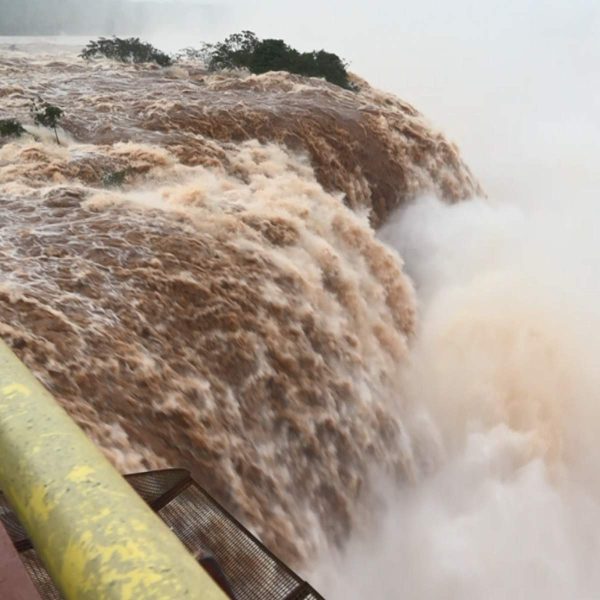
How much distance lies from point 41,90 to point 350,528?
9.99m

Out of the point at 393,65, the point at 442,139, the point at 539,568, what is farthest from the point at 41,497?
the point at 393,65

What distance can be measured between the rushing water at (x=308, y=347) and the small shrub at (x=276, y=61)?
18.2 ft

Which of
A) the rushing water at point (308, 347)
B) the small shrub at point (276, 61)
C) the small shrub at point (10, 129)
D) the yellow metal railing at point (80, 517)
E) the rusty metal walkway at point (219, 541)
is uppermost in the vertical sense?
the small shrub at point (276, 61)

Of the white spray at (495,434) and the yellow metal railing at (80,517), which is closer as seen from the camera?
the yellow metal railing at (80,517)

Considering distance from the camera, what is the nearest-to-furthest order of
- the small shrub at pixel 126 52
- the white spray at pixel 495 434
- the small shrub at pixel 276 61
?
1. the white spray at pixel 495 434
2. the small shrub at pixel 276 61
3. the small shrub at pixel 126 52

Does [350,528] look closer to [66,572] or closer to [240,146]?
[66,572]

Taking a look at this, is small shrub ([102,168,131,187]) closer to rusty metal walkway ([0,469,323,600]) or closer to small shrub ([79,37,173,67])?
rusty metal walkway ([0,469,323,600])

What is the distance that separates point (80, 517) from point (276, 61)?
621 inches

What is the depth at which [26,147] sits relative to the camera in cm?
741

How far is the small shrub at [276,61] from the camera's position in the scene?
15.0m

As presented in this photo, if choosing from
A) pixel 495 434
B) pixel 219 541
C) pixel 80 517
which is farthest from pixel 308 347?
pixel 80 517

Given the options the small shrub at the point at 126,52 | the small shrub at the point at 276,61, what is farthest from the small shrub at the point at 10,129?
the small shrub at the point at 126,52

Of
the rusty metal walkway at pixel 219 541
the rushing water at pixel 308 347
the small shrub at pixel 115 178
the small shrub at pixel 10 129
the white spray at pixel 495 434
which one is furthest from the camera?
the small shrub at pixel 10 129

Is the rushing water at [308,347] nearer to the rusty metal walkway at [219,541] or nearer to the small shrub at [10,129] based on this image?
the small shrub at [10,129]
